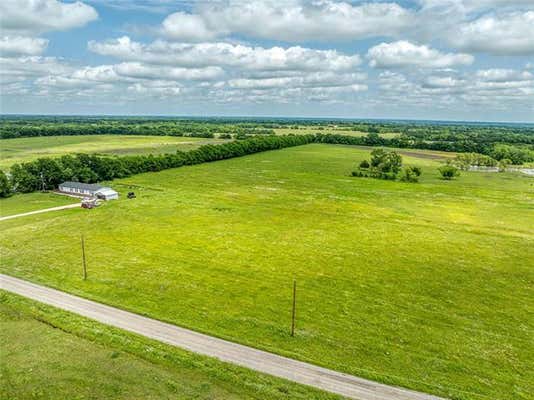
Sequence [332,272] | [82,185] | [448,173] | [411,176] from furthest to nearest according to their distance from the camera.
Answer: [448,173] → [411,176] → [82,185] → [332,272]

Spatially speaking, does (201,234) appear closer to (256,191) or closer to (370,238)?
(370,238)

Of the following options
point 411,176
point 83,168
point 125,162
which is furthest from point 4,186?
point 411,176

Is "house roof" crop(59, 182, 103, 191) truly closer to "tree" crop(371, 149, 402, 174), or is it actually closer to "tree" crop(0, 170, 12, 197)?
"tree" crop(0, 170, 12, 197)

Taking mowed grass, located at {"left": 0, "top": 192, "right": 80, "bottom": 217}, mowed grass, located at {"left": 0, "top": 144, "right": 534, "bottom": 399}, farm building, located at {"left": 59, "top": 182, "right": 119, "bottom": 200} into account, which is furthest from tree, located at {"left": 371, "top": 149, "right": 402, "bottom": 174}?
mowed grass, located at {"left": 0, "top": 192, "right": 80, "bottom": 217}

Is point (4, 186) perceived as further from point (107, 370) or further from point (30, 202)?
point (107, 370)

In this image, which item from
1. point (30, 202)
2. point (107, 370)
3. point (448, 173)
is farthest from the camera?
point (448, 173)
